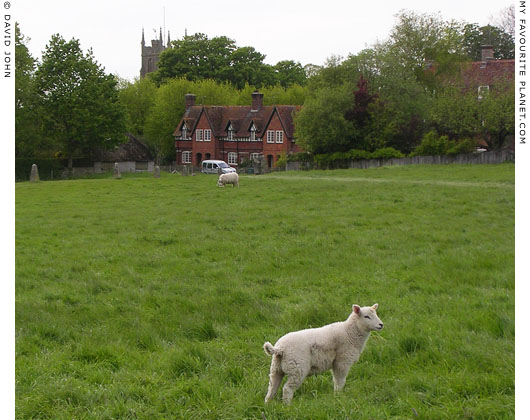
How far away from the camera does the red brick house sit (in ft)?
254

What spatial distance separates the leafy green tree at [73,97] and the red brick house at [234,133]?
17178 mm

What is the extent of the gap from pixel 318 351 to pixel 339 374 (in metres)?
0.45

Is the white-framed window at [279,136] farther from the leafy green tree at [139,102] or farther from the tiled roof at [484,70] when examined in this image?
the leafy green tree at [139,102]

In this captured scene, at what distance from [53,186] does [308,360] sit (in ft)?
128

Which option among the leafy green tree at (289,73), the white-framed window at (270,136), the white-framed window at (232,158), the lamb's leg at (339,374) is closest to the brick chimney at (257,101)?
the white-framed window at (270,136)

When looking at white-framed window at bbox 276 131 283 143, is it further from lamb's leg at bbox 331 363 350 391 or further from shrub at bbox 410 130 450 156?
lamb's leg at bbox 331 363 350 391

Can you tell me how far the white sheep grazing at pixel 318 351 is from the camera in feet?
20.8

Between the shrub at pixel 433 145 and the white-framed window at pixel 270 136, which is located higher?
the white-framed window at pixel 270 136

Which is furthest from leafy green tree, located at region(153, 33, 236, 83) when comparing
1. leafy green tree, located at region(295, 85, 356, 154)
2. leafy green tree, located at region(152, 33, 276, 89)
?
leafy green tree, located at region(295, 85, 356, 154)

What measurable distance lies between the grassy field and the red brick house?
2060 inches

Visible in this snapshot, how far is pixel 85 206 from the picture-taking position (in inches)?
1146

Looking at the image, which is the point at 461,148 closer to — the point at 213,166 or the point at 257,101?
the point at 213,166

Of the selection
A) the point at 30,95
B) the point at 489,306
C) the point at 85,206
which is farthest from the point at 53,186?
the point at 489,306

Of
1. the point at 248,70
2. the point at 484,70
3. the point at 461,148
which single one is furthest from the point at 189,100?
the point at 461,148
